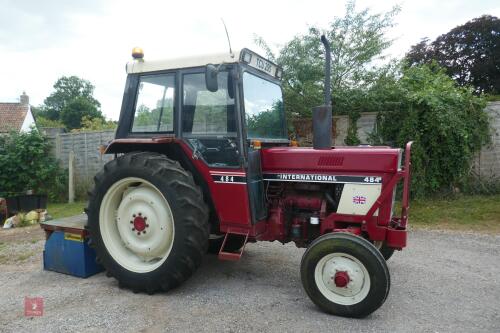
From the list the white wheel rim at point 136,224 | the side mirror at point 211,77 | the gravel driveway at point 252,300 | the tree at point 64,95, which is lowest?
the gravel driveway at point 252,300

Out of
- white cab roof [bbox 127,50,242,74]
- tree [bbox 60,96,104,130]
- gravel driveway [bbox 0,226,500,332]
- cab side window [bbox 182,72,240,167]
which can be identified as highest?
tree [bbox 60,96,104,130]

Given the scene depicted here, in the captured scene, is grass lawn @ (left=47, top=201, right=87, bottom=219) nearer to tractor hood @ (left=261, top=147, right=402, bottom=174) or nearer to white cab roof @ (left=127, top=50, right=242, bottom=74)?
white cab roof @ (left=127, top=50, right=242, bottom=74)

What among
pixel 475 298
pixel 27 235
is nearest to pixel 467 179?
pixel 475 298

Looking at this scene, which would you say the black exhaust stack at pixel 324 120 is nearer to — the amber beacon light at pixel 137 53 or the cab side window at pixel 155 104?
the cab side window at pixel 155 104

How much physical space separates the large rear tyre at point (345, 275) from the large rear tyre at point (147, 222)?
3.48ft

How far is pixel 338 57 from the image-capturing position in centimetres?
859

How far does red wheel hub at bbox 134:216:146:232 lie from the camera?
3953mm

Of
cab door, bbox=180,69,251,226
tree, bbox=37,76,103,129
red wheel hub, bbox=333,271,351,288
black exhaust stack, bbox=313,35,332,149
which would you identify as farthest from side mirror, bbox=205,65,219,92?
tree, bbox=37,76,103,129

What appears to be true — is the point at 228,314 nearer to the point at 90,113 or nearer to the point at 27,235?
the point at 27,235

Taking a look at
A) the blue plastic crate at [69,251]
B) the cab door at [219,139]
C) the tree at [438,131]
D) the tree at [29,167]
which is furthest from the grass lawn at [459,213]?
the tree at [29,167]

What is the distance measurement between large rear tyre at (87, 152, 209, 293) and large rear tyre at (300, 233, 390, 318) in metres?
1.06

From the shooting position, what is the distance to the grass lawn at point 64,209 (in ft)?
27.1

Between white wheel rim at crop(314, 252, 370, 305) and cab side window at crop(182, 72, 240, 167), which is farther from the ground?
cab side window at crop(182, 72, 240, 167)

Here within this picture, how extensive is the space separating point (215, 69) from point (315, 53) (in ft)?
18.6
